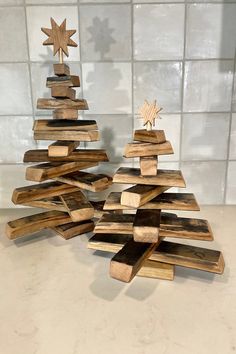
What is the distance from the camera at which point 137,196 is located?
498mm

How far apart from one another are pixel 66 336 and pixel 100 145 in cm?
53

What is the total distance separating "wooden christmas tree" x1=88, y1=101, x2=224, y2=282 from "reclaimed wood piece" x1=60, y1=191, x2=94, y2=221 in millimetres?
98

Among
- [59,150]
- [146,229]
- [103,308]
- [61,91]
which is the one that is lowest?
[103,308]

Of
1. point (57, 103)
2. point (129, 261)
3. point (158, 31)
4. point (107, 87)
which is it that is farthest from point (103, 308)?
point (158, 31)

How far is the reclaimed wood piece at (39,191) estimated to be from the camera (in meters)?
0.65

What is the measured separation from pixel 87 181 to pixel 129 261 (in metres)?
0.24

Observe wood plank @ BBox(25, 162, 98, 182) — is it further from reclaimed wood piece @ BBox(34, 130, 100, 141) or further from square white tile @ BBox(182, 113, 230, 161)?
square white tile @ BBox(182, 113, 230, 161)

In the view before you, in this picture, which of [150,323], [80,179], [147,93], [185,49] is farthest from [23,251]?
[185,49]

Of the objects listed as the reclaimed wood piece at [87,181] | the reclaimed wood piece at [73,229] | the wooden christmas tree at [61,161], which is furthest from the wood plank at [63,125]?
the reclaimed wood piece at [73,229]

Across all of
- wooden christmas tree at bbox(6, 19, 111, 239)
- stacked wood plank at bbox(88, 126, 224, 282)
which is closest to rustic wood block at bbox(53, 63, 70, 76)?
wooden christmas tree at bbox(6, 19, 111, 239)

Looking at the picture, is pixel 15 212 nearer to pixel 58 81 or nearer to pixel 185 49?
pixel 58 81

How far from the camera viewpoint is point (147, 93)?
818mm

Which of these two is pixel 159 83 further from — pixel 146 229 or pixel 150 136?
pixel 146 229

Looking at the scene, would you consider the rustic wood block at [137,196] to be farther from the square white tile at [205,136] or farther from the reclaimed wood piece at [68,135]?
the square white tile at [205,136]
